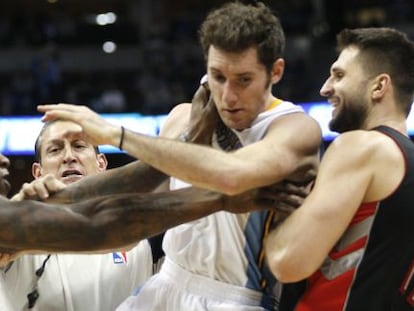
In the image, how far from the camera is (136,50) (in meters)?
19.1

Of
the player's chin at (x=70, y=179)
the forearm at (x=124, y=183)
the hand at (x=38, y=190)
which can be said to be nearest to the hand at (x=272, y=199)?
the forearm at (x=124, y=183)

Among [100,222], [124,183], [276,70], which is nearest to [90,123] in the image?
[100,222]

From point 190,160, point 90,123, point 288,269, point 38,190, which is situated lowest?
point 288,269

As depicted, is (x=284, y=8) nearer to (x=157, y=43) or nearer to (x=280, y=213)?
(x=157, y=43)

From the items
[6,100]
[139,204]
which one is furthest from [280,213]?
[6,100]

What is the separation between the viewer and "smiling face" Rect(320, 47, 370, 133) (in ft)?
12.7

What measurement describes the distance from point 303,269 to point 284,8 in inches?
657

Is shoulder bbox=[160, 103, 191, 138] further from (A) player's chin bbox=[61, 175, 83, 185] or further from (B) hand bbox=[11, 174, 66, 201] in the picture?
(A) player's chin bbox=[61, 175, 83, 185]

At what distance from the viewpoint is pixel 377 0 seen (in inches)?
741

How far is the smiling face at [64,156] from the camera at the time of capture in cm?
510

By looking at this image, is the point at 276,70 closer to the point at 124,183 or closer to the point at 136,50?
the point at 124,183

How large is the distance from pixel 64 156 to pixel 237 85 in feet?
5.30

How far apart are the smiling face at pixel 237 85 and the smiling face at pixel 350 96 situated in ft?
0.98

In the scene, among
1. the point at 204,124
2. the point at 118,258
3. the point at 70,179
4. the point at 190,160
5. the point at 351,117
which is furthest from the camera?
the point at 70,179
